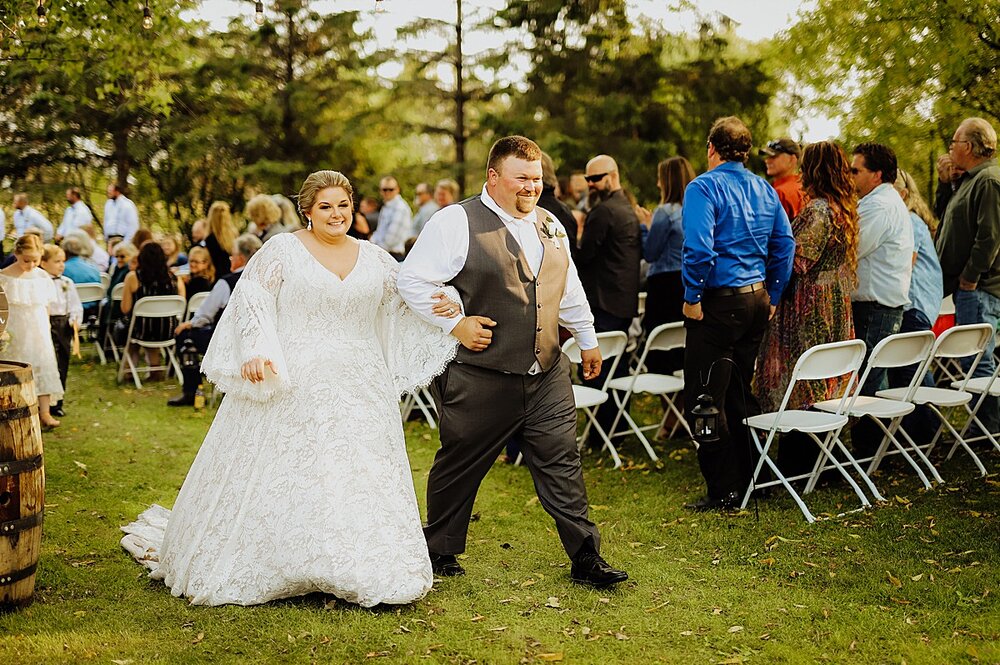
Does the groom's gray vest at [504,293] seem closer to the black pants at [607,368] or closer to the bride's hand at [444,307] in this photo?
the bride's hand at [444,307]

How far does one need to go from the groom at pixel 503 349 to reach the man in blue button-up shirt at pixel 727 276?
1.15 metres

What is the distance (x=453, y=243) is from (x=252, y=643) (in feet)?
6.21

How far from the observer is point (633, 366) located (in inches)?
361

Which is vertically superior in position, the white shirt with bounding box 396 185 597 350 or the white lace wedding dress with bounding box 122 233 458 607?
the white shirt with bounding box 396 185 597 350

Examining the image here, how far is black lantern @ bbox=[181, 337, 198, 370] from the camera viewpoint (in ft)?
30.6

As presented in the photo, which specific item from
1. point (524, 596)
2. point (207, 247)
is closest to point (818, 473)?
point (524, 596)

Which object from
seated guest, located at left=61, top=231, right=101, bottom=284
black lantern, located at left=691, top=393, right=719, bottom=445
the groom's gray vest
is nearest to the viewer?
the groom's gray vest

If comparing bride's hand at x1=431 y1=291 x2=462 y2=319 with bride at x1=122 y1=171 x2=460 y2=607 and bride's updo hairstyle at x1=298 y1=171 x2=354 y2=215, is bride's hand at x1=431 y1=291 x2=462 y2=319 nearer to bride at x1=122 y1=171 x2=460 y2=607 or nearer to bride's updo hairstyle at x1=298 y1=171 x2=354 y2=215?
bride at x1=122 y1=171 x2=460 y2=607

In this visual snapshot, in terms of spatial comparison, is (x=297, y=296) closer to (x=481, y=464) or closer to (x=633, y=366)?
(x=481, y=464)

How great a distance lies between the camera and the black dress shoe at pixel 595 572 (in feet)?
15.8

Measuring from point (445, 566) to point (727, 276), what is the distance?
2.25m

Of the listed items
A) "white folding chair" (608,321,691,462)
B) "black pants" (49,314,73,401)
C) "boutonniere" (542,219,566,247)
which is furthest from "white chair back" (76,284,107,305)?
"boutonniere" (542,219,566,247)

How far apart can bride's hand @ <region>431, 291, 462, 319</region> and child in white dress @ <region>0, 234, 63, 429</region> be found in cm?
471

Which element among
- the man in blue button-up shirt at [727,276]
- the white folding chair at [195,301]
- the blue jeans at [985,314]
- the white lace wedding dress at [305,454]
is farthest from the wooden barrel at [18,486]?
the blue jeans at [985,314]
